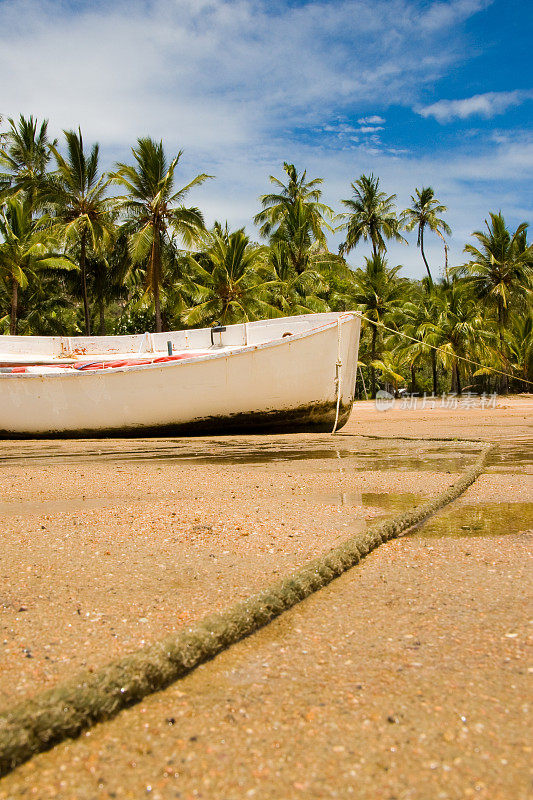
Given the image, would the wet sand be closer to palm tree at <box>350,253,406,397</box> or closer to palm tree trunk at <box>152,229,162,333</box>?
palm tree trunk at <box>152,229,162,333</box>

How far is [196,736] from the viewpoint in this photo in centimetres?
125

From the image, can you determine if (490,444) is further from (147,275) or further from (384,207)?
(384,207)

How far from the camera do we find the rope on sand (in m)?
1.21

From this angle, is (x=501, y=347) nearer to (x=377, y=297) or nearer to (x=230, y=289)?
(x=377, y=297)

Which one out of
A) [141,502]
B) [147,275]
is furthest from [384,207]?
[141,502]

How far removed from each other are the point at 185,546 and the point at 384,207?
37875 millimetres

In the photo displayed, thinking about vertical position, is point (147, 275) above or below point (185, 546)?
above

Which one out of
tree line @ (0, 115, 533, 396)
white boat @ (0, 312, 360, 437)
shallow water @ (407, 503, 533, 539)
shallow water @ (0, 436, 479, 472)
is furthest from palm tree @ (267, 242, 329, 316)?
shallow water @ (407, 503, 533, 539)

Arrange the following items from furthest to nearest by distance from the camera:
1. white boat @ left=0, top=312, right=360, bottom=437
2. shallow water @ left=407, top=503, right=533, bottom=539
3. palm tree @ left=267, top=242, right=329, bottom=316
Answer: palm tree @ left=267, top=242, right=329, bottom=316 < white boat @ left=0, top=312, right=360, bottom=437 < shallow water @ left=407, top=503, right=533, bottom=539

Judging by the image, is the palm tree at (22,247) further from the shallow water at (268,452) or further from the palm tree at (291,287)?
the shallow water at (268,452)

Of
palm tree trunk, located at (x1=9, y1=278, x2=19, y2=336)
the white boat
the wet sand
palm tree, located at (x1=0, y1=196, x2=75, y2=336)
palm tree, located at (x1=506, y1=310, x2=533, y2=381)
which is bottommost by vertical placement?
the wet sand

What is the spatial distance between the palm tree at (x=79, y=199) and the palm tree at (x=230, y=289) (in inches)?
159

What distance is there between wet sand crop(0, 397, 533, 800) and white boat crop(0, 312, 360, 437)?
5382mm

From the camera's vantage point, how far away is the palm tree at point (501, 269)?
29594mm
